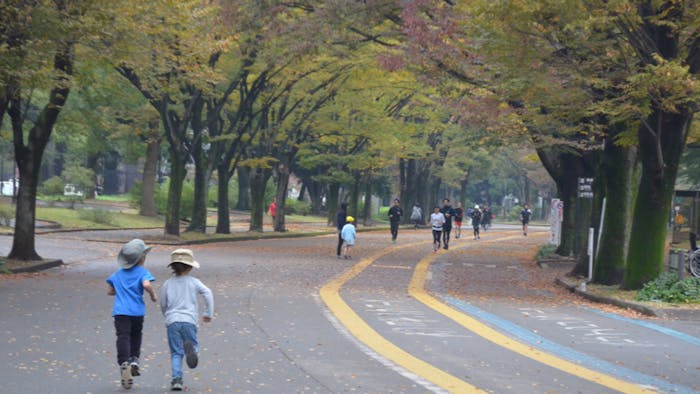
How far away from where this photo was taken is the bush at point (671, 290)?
58.9 feet

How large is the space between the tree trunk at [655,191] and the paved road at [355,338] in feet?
5.29

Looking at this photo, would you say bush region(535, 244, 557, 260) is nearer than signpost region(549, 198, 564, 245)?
Yes

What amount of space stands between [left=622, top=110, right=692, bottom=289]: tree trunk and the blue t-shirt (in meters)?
12.6

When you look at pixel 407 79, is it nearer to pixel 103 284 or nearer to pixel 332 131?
pixel 332 131

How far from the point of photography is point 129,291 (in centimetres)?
909

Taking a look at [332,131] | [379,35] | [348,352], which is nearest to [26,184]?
[379,35]

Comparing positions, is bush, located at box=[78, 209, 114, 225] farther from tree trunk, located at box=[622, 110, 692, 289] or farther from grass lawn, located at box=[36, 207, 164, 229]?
tree trunk, located at box=[622, 110, 692, 289]

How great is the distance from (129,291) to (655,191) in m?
12.9

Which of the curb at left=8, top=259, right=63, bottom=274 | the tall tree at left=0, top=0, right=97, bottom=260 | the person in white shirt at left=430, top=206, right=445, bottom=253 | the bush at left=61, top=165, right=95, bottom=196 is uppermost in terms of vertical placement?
the tall tree at left=0, top=0, right=97, bottom=260

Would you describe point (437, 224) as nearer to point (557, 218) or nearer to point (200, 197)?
point (557, 218)

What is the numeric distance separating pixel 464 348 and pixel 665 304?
702cm

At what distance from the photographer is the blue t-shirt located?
29.6ft

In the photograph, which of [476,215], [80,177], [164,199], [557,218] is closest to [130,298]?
[557,218]

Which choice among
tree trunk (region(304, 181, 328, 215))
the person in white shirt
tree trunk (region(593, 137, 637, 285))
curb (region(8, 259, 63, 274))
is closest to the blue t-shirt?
curb (region(8, 259, 63, 274))
